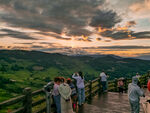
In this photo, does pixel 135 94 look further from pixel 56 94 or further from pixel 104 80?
pixel 104 80

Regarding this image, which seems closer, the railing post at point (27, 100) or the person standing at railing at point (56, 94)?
the railing post at point (27, 100)

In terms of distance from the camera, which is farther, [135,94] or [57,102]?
[57,102]

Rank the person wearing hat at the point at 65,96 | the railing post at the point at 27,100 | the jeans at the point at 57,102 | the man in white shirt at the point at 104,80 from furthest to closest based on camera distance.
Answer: the man in white shirt at the point at 104,80 < the jeans at the point at 57,102 < the person wearing hat at the point at 65,96 < the railing post at the point at 27,100

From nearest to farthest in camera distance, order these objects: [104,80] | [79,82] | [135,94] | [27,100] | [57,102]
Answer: [27,100] → [135,94] → [57,102] → [79,82] → [104,80]

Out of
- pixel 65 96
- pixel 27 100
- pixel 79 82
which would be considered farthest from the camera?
pixel 79 82

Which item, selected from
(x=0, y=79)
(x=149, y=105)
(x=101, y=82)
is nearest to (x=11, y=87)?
(x=0, y=79)

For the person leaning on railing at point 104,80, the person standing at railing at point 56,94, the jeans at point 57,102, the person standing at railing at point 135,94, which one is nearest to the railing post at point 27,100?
the person standing at railing at point 56,94

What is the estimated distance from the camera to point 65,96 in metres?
6.45

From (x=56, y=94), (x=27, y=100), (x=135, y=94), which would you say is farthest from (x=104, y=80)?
(x=27, y=100)

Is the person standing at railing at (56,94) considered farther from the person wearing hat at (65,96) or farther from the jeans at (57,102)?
the person wearing hat at (65,96)

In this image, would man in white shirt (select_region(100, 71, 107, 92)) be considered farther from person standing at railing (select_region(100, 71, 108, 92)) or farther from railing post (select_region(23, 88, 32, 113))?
railing post (select_region(23, 88, 32, 113))

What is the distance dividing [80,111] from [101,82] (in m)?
6.21

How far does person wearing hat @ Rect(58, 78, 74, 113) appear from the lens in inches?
252

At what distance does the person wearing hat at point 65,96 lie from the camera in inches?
252
